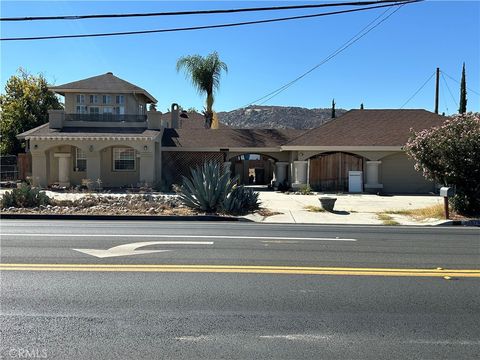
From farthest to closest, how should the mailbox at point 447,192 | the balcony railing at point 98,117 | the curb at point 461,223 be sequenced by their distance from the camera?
the balcony railing at point 98,117, the mailbox at point 447,192, the curb at point 461,223

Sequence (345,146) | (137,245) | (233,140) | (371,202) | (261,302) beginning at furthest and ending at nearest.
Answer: (233,140) → (345,146) → (371,202) → (137,245) → (261,302)

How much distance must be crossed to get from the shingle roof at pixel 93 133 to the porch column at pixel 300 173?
8730 mm

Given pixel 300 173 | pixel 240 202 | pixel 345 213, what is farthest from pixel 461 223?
pixel 300 173

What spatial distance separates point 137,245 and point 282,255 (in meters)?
2.83

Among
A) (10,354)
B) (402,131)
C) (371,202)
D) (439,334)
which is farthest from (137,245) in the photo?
(402,131)

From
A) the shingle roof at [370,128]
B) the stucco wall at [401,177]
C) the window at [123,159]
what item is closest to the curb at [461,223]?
the stucco wall at [401,177]

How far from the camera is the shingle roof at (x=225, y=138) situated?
102 ft

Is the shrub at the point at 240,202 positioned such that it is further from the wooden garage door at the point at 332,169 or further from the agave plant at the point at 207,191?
the wooden garage door at the point at 332,169

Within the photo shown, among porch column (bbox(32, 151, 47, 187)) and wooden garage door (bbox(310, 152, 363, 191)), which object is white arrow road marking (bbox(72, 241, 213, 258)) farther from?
porch column (bbox(32, 151, 47, 187))

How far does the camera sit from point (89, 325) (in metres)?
4.88

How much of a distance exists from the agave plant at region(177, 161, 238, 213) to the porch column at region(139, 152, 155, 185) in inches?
463

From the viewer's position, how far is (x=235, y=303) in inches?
220

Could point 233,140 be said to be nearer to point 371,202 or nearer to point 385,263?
point 371,202

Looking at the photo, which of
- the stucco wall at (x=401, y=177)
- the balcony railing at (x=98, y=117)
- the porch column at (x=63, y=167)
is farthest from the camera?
the balcony railing at (x=98, y=117)
